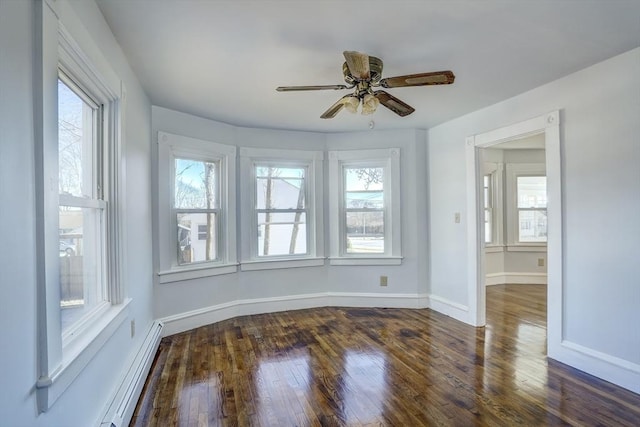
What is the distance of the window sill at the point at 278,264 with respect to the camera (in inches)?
168

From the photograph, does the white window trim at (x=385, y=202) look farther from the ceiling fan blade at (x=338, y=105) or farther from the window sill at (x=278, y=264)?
the ceiling fan blade at (x=338, y=105)

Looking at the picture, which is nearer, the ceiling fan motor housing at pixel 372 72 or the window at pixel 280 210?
the ceiling fan motor housing at pixel 372 72

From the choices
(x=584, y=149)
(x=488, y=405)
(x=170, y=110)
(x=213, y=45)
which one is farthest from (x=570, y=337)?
(x=170, y=110)

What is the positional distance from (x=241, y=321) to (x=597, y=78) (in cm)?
403

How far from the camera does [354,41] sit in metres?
2.22

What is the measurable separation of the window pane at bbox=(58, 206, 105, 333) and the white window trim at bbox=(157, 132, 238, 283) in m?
1.51

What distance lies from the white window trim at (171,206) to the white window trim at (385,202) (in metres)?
1.29

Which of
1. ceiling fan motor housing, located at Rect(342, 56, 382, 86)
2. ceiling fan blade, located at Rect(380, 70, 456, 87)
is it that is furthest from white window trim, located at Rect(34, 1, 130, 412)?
ceiling fan blade, located at Rect(380, 70, 456, 87)

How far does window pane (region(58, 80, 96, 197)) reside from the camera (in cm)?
161

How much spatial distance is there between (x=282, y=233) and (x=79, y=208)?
2.86 metres

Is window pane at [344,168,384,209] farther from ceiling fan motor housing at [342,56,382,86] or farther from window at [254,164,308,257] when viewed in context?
ceiling fan motor housing at [342,56,382,86]

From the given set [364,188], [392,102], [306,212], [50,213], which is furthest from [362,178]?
[50,213]

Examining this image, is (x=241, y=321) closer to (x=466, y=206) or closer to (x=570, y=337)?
(x=466, y=206)

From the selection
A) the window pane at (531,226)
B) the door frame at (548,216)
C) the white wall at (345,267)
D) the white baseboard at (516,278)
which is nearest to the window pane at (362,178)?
the white wall at (345,267)
